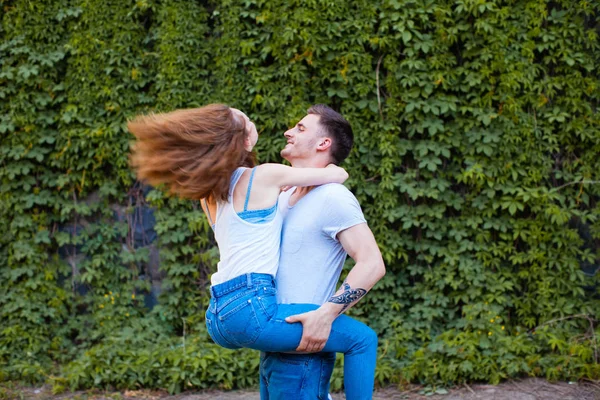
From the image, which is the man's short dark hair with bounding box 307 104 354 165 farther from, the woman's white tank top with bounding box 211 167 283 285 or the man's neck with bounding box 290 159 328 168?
the woman's white tank top with bounding box 211 167 283 285

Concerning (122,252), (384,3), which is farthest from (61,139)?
(384,3)

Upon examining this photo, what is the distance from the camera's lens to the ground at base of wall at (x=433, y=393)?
4.45 metres

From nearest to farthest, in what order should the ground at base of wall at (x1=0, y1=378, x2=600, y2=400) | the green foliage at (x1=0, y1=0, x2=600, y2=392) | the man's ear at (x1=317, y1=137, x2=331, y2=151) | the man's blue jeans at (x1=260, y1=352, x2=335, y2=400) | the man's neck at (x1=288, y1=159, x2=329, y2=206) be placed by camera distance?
the man's blue jeans at (x1=260, y1=352, x2=335, y2=400) < the man's neck at (x1=288, y1=159, x2=329, y2=206) < the man's ear at (x1=317, y1=137, x2=331, y2=151) < the ground at base of wall at (x1=0, y1=378, x2=600, y2=400) < the green foliage at (x1=0, y1=0, x2=600, y2=392)

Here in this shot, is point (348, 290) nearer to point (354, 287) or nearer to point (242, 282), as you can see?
point (354, 287)

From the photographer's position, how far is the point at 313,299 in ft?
7.86

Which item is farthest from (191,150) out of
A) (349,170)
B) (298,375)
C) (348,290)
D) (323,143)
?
(349,170)

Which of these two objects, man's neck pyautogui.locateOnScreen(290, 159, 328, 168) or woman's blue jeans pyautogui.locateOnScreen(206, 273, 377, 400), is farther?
man's neck pyautogui.locateOnScreen(290, 159, 328, 168)

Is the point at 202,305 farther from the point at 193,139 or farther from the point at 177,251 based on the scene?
the point at 193,139

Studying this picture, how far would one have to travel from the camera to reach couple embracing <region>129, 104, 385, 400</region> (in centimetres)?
225

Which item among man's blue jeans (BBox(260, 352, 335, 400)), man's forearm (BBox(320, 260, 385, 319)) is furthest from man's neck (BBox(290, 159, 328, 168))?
man's blue jeans (BBox(260, 352, 335, 400))

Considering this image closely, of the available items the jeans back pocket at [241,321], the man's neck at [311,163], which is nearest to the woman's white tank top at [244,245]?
the jeans back pocket at [241,321]

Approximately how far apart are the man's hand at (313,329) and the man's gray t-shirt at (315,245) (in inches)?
6.1

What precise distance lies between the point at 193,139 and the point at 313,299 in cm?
75

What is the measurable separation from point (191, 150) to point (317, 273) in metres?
→ 0.66
